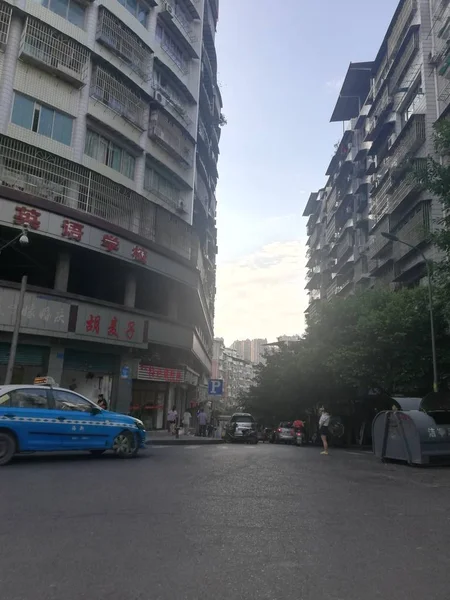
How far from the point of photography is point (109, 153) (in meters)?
26.0

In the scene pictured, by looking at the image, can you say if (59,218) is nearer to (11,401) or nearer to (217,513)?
(11,401)

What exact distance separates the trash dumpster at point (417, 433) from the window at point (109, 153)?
726 inches

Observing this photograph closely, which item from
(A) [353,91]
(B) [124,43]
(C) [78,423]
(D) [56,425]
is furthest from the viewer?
(A) [353,91]

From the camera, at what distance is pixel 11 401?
33.2 ft

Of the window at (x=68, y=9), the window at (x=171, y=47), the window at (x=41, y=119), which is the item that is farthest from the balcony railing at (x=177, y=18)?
the window at (x=41, y=119)

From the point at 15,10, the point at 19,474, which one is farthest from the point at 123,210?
the point at 19,474

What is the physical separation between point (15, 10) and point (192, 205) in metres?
14.6

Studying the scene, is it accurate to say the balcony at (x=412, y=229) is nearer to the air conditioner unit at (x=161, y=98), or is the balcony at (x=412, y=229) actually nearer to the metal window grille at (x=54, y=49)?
the air conditioner unit at (x=161, y=98)

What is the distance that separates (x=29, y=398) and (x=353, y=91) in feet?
162

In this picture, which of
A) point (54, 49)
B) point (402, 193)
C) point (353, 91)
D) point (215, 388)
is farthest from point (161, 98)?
point (353, 91)

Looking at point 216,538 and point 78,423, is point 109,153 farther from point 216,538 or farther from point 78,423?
point 216,538

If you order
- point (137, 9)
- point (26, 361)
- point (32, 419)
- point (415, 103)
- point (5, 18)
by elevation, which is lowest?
point (32, 419)

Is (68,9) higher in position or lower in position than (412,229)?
higher

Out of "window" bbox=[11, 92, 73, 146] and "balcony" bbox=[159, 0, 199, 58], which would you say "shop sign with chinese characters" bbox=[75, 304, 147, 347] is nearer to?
"window" bbox=[11, 92, 73, 146]
